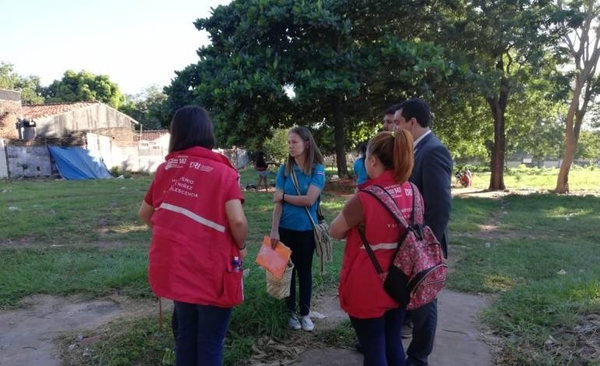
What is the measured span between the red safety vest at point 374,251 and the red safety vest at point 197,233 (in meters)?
0.62

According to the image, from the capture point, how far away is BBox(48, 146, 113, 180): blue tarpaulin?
2369 cm

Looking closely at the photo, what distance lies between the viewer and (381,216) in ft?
7.77

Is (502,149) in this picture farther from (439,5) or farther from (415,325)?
(415,325)

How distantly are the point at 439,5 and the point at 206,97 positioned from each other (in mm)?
7814

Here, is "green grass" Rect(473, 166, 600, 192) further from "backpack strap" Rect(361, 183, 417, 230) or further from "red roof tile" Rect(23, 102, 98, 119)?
"red roof tile" Rect(23, 102, 98, 119)

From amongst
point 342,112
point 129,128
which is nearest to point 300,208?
point 342,112

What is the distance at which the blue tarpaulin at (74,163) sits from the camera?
23.7 metres

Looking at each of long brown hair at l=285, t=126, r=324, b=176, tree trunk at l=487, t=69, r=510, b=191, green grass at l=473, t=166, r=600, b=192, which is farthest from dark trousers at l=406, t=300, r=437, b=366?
green grass at l=473, t=166, r=600, b=192

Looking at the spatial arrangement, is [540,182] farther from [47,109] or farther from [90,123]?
[47,109]

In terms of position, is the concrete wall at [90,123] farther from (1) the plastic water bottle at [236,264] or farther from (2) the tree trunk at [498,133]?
(1) the plastic water bottle at [236,264]

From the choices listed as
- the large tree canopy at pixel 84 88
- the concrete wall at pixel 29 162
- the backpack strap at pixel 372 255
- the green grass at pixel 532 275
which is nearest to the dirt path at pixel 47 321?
the backpack strap at pixel 372 255

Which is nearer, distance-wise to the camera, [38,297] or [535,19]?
[38,297]

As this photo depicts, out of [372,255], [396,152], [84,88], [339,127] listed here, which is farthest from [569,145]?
[84,88]

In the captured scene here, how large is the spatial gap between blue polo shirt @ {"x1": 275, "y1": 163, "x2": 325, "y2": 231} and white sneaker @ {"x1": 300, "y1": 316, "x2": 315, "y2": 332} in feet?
2.54
